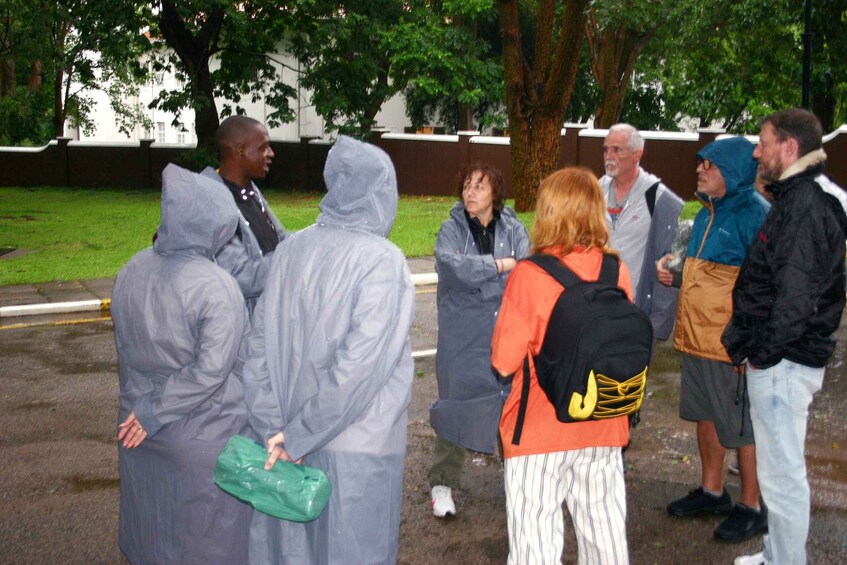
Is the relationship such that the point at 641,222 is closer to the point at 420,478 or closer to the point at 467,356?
the point at 467,356

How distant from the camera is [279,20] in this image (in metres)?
27.5

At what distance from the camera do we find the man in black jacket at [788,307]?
12.7 ft

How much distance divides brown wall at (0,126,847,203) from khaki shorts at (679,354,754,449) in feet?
64.6

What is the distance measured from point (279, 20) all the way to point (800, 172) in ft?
82.9

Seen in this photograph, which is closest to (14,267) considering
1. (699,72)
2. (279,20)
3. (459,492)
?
(459,492)

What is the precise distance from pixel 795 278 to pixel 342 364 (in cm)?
189

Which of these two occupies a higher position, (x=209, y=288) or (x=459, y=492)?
(x=209, y=288)

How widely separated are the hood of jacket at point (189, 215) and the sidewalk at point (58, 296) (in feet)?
26.1

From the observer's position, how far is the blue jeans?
4.04 m

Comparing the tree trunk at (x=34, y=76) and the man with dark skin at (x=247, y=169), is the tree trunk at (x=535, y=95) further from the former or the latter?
the tree trunk at (x=34, y=76)

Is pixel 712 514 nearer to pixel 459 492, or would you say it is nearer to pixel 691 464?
pixel 691 464

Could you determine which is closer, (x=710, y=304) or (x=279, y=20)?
(x=710, y=304)

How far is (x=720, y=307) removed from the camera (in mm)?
4746

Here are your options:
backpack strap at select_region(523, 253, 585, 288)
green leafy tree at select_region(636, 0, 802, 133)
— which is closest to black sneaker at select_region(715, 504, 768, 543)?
backpack strap at select_region(523, 253, 585, 288)
